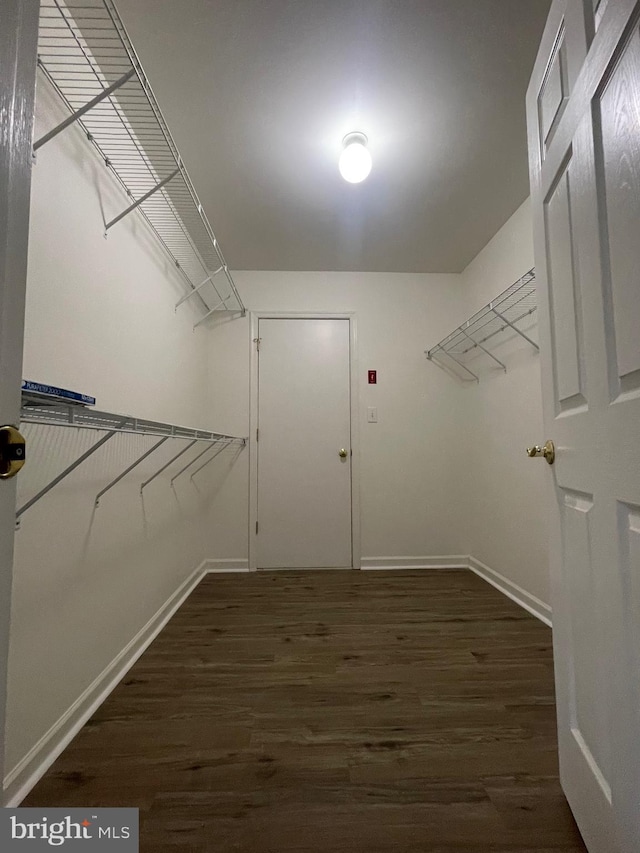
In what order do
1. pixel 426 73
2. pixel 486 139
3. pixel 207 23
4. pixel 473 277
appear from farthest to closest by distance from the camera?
pixel 473 277
pixel 486 139
pixel 426 73
pixel 207 23

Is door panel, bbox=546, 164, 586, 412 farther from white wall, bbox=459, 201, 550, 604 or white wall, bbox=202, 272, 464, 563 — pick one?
white wall, bbox=202, 272, 464, 563

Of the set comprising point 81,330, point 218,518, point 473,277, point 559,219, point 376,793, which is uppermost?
point 473,277

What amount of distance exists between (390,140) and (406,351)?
1670mm

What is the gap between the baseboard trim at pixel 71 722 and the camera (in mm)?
1067

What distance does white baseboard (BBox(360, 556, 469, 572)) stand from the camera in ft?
10.5

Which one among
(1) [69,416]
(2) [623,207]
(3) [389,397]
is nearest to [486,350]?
(3) [389,397]

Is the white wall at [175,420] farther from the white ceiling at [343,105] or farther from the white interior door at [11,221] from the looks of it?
the white interior door at [11,221]

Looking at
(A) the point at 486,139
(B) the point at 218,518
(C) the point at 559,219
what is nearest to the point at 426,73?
(A) the point at 486,139

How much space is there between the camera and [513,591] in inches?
100

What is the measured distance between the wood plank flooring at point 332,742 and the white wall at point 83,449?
0.26m

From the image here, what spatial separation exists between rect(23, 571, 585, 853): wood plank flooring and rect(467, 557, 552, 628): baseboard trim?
135 millimetres

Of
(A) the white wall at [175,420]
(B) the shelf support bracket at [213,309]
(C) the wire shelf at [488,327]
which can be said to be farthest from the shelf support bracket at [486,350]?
(B) the shelf support bracket at [213,309]

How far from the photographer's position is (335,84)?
1.61m

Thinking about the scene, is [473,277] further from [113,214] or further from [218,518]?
[218,518]
